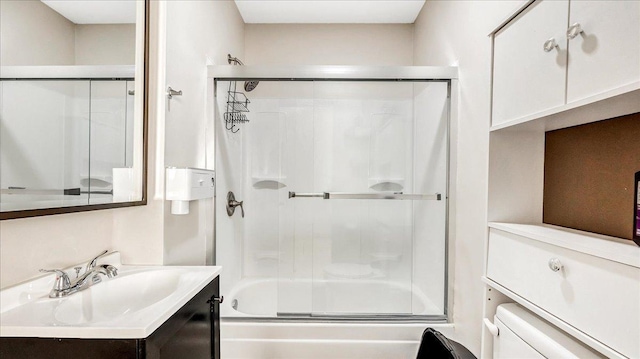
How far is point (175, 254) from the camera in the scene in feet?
5.09

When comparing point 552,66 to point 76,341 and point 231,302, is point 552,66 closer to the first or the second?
point 76,341

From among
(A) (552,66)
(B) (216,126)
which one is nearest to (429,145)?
(A) (552,66)

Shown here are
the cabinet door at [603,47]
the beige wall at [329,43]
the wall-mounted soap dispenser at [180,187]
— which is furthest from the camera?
the beige wall at [329,43]

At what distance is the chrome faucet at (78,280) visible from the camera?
0.93 metres

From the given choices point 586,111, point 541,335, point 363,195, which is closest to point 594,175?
point 586,111

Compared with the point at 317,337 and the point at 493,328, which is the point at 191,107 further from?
the point at 493,328

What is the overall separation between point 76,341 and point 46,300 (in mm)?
298

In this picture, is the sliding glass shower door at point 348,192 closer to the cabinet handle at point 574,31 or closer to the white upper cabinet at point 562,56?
the white upper cabinet at point 562,56

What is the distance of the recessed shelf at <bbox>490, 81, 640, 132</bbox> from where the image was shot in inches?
25.7

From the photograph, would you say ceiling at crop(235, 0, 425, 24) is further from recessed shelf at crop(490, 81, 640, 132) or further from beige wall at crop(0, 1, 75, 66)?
recessed shelf at crop(490, 81, 640, 132)

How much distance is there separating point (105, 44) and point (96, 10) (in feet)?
0.39

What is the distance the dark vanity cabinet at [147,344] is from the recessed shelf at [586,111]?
1225 millimetres

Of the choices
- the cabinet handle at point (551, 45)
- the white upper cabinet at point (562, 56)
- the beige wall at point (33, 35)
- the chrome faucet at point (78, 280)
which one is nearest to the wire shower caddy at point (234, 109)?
the beige wall at point (33, 35)

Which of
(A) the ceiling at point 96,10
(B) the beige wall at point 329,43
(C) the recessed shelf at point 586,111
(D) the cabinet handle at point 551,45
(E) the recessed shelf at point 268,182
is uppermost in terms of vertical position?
(B) the beige wall at point 329,43
